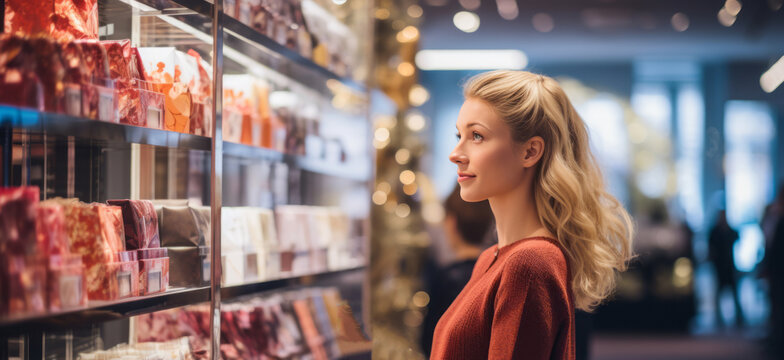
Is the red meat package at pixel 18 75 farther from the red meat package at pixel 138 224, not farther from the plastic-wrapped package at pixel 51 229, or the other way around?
the red meat package at pixel 138 224

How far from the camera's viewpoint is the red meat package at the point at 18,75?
4.58ft

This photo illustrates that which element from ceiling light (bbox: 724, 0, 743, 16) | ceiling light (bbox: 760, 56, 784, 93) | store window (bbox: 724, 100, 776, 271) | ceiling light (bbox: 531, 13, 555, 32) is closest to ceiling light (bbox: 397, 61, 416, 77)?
ceiling light (bbox: 531, 13, 555, 32)

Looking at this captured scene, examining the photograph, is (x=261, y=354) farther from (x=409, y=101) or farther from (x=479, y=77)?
(x=409, y=101)

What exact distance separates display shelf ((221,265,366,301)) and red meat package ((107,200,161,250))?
0.37m

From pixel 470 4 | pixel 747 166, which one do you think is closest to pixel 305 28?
pixel 470 4

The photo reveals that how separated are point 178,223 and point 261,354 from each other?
0.69 m

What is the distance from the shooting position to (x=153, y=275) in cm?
184

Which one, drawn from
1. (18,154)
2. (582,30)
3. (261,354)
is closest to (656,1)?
(582,30)

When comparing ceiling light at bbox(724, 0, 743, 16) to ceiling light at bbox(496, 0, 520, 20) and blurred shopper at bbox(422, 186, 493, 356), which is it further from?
blurred shopper at bbox(422, 186, 493, 356)

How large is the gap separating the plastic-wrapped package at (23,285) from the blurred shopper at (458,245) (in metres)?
1.85

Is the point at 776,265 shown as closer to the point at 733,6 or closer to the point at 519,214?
the point at 733,6

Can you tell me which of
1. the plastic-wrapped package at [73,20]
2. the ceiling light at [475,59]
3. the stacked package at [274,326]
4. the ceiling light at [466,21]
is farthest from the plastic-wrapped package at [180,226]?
the ceiling light at [475,59]

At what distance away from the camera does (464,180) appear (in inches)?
67.4

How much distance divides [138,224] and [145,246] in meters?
0.06
